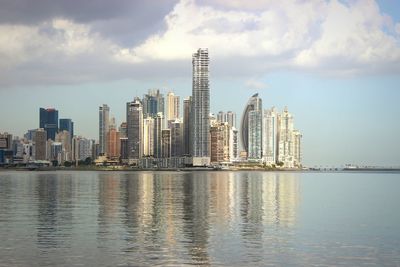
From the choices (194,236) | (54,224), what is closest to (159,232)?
(194,236)

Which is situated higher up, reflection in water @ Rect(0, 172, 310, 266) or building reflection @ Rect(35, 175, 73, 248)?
building reflection @ Rect(35, 175, 73, 248)

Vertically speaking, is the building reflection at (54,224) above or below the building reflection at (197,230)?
above

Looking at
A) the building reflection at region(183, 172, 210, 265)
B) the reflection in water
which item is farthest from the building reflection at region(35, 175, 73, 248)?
the building reflection at region(183, 172, 210, 265)

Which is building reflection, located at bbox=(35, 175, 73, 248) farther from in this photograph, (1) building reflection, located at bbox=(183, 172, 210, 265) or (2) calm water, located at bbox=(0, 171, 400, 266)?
(1) building reflection, located at bbox=(183, 172, 210, 265)

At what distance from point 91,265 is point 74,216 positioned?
2986 centimetres

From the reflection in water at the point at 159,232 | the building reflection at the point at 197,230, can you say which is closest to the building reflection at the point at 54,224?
the reflection in water at the point at 159,232

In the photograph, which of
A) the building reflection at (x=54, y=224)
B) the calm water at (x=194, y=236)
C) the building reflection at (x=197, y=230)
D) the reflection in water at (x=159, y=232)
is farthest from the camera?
the building reflection at (x=54, y=224)

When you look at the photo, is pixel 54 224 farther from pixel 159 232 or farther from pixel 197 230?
pixel 197 230

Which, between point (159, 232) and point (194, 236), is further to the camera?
point (159, 232)

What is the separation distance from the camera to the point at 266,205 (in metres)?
86.9

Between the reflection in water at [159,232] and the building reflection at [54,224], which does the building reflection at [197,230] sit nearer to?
the reflection in water at [159,232]

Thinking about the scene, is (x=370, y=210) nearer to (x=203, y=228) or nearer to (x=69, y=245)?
(x=203, y=228)

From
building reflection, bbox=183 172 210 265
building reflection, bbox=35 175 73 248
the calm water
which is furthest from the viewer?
building reflection, bbox=35 175 73 248

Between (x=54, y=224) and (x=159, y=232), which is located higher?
(x=54, y=224)
